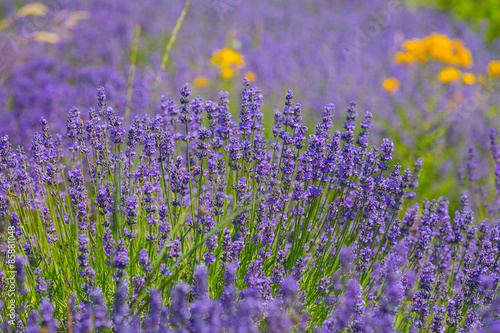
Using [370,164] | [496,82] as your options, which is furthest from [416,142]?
[370,164]

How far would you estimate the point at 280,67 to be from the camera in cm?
653

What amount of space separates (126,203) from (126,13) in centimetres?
Answer: 754

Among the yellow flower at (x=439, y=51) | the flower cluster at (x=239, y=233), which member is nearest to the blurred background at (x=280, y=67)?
the yellow flower at (x=439, y=51)

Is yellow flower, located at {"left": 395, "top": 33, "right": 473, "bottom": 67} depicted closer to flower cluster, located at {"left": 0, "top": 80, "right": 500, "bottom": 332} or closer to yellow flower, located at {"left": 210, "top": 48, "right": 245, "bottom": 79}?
yellow flower, located at {"left": 210, "top": 48, "right": 245, "bottom": 79}

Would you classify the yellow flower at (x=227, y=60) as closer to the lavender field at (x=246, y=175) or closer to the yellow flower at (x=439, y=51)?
the lavender field at (x=246, y=175)

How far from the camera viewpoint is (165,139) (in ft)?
7.32

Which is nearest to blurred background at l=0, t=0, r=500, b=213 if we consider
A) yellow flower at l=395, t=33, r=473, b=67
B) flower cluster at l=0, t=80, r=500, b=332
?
yellow flower at l=395, t=33, r=473, b=67

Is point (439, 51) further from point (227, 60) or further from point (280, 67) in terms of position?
point (227, 60)

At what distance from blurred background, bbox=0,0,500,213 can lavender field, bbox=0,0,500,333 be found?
1.5 inches

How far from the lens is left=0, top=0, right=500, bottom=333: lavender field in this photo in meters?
1.95

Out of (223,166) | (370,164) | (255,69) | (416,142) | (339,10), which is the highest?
(339,10)

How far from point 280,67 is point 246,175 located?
138 inches

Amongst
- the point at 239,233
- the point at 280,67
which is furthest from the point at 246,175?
the point at 280,67

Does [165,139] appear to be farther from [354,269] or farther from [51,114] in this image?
[51,114]
